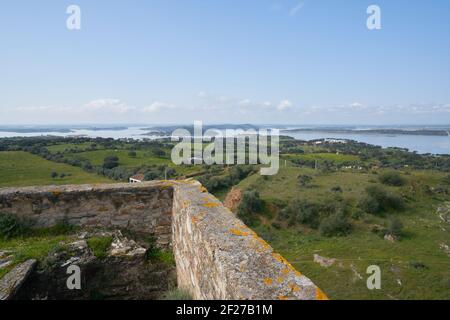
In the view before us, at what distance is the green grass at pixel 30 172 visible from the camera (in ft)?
110

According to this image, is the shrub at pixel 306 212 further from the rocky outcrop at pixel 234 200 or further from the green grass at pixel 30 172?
the green grass at pixel 30 172

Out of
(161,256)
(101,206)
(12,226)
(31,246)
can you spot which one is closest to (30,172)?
(12,226)

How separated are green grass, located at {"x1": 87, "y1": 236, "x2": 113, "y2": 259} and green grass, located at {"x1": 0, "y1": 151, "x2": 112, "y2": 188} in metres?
29.8

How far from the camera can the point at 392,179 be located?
116ft

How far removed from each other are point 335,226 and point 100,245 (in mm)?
25189

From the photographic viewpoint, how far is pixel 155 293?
4410 mm

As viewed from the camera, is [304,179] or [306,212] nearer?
[306,212]

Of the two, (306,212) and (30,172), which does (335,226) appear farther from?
(30,172)

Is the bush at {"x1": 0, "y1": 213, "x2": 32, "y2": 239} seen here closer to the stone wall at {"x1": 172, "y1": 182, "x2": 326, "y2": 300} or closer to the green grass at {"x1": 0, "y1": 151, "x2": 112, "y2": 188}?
the stone wall at {"x1": 172, "y1": 182, "x2": 326, "y2": 300}

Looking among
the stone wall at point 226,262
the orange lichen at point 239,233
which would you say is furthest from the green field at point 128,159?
the orange lichen at point 239,233

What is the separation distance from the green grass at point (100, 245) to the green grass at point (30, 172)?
29807mm

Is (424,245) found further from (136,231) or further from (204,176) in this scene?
(204,176)

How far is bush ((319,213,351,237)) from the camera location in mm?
25950
